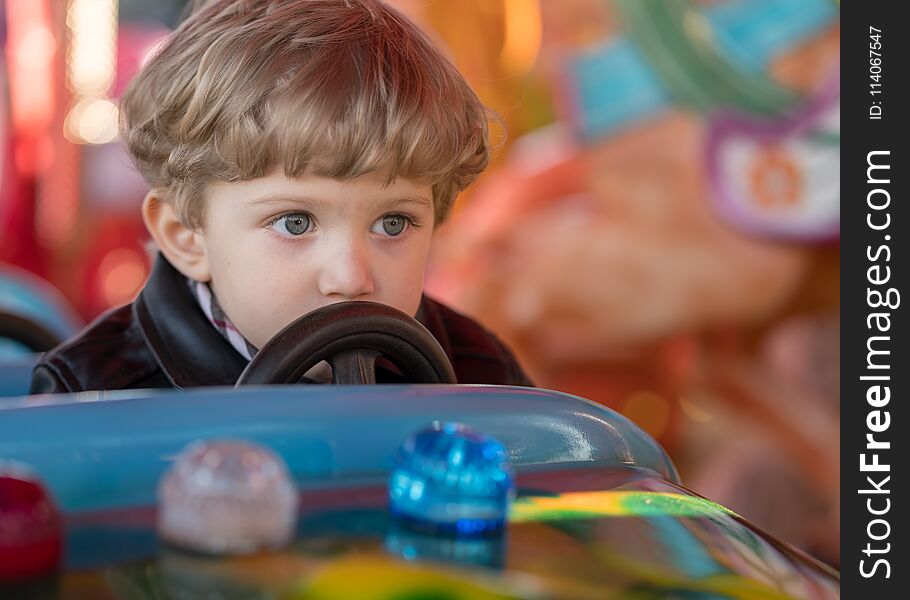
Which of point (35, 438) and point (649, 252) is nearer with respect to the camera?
point (35, 438)

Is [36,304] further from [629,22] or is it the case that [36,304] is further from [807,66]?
[807,66]

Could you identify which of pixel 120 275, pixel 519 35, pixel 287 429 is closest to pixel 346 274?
pixel 287 429

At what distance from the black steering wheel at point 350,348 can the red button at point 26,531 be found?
0.25 meters

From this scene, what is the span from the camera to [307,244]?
0.98 meters

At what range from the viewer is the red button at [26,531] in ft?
1.61

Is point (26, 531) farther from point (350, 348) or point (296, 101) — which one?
point (296, 101)

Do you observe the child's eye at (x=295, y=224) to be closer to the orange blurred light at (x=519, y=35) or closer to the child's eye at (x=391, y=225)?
the child's eye at (x=391, y=225)

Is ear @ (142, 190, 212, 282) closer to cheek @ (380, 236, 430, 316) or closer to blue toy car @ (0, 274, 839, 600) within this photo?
cheek @ (380, 236, 430, 316)

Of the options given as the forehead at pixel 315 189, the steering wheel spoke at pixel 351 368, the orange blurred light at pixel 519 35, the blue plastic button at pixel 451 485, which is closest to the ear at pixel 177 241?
the forehead at pixel 315 189

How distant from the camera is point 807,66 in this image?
2.24 m

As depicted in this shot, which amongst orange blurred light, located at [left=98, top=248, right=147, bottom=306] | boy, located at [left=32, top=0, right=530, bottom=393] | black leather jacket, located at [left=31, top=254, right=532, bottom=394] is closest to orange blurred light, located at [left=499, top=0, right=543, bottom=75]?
orange blurred light, located at [left=98, top=248, right=147, bottom=306]

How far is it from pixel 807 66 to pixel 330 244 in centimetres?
153

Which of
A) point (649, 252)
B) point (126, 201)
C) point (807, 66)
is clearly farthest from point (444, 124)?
point (126, 201)

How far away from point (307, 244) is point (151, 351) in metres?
0.19
